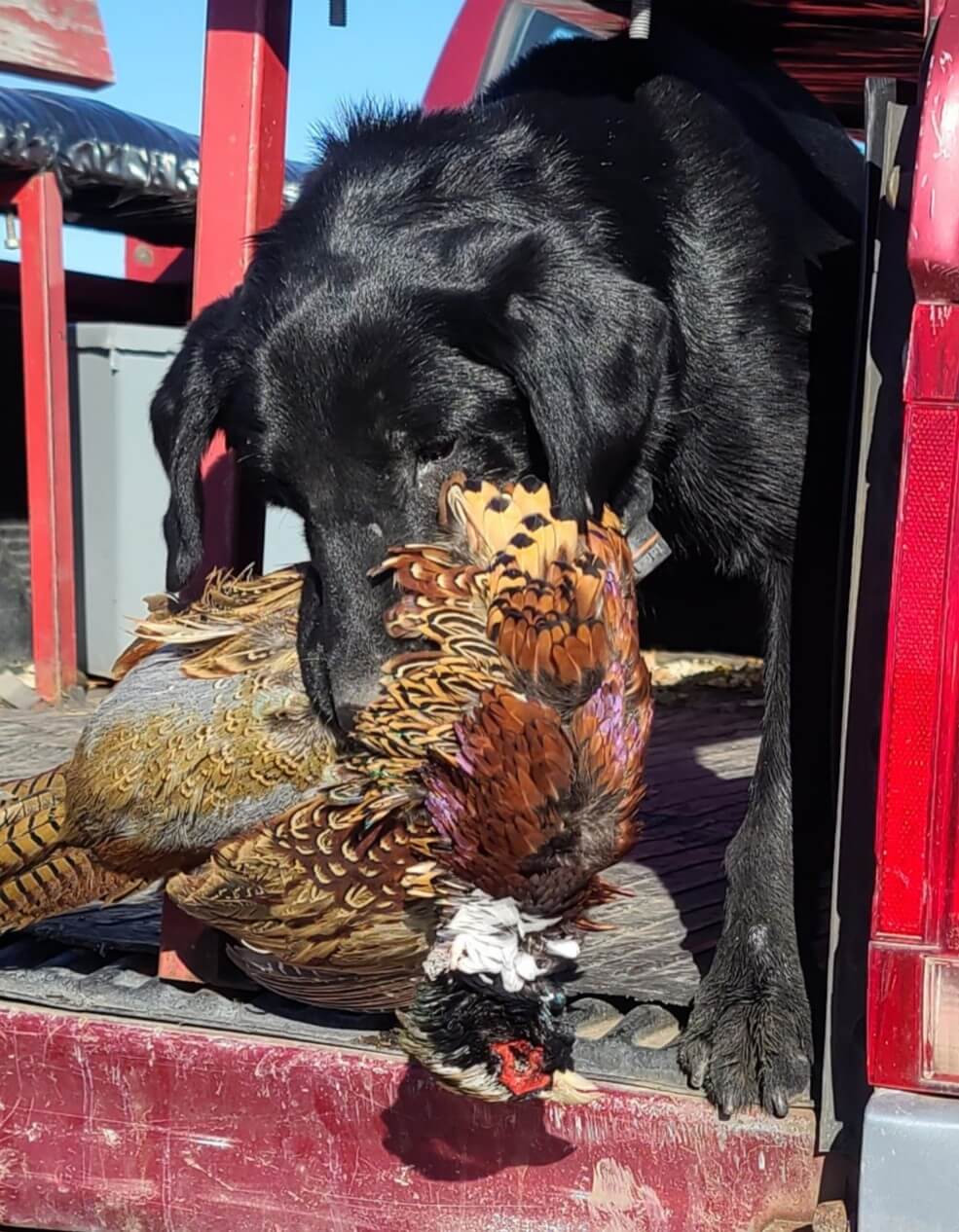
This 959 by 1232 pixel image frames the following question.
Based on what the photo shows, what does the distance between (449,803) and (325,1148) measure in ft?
2.00

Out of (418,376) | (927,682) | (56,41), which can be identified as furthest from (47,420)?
(927,682)

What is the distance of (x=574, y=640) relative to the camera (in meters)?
1.97

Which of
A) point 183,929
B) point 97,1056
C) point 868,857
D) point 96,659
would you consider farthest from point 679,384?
point 96,659

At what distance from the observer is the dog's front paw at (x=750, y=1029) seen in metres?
2.16

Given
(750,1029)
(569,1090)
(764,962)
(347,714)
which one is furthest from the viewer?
(764,962)

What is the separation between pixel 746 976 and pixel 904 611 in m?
0.95

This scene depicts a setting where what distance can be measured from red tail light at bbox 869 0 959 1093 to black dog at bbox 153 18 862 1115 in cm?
46

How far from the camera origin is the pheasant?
197 cm

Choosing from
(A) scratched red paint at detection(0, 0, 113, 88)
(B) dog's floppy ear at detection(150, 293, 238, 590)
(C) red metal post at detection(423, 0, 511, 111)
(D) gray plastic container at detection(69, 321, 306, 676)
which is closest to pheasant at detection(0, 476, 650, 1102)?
(B) dog's floppy ear at detection(150, 293, 238, 590)

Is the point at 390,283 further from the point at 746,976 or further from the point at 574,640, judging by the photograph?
the point at 746,976

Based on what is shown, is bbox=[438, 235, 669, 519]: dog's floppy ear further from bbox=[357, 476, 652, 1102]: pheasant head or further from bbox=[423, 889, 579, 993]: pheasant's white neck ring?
bbox=[423, 889, 579, 993]: pheasant's white neck ring

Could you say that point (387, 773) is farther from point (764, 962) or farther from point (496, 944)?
point (764, 962)

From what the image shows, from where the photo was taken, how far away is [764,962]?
248 centimetres

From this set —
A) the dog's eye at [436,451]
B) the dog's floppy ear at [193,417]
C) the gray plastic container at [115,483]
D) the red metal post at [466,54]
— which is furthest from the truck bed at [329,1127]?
the gray plastic container at [115,483]
